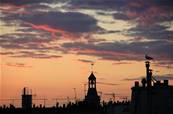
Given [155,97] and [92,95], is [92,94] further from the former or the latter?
[155,97]

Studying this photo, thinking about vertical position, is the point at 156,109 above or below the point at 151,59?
below

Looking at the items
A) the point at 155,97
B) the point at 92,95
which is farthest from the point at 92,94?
the point at 155,97

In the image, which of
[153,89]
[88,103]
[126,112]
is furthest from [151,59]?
[88,103]

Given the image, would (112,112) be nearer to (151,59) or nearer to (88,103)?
(88,103)

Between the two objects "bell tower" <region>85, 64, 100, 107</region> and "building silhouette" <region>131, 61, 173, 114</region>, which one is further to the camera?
"bell tower" <region>85, 64, 100, 107</region>

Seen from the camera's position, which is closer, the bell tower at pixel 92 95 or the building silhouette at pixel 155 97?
the building silhouette at pixel 155 97

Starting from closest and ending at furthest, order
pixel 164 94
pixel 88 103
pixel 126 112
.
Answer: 1. pixel 164 94
2. pixel 126 112
3. pixel 88 103

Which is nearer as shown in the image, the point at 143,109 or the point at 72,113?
the point at 143,109

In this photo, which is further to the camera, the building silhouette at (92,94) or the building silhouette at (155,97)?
the building silhouette at (92,94)

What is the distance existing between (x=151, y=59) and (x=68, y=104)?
2940 cm

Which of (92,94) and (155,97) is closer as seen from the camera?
(155,97)

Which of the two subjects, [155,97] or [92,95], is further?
[92,95]

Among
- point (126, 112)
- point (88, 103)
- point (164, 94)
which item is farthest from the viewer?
point (88, 103)

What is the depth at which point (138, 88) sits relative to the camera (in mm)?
95812
